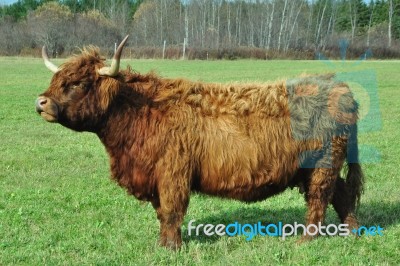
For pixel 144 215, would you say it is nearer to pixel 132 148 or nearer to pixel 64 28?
pixel 132 148

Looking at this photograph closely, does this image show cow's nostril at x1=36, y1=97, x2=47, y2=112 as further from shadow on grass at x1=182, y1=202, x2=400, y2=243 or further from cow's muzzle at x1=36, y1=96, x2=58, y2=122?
shadow on grass at x1=182, y1=202, x2=400, y2=243

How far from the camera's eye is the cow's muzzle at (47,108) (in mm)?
5219

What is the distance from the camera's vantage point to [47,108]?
5.21 m

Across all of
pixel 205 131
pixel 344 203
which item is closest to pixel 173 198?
pixel 205 131

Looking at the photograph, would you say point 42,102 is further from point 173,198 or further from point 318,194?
point 318,194

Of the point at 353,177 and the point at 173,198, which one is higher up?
the point at 353,177

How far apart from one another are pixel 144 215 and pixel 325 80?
2743 mm

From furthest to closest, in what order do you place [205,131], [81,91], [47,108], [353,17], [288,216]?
[353,17] < [288,216] < [205,131] < [81,91] < [47,108]

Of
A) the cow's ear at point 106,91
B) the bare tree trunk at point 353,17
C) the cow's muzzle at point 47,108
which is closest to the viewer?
the cow's muzzle at point 47,108

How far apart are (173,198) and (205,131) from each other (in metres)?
0.76

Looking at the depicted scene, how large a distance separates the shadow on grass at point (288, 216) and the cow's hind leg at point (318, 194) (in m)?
0.69

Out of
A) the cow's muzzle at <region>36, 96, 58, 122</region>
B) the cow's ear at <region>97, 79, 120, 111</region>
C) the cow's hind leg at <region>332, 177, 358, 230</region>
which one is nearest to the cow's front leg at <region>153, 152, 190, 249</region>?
the cow's ear at <region>97, 79, 120, 111</region>

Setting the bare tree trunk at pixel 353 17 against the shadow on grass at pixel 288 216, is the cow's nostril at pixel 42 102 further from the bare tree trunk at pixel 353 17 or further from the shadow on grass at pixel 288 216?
the bare tree trunk at pixel 353 17

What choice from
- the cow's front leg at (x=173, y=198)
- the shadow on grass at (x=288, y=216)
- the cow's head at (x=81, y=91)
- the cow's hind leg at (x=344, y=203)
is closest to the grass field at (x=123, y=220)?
the shadow on grass at (x=288, y=216)
